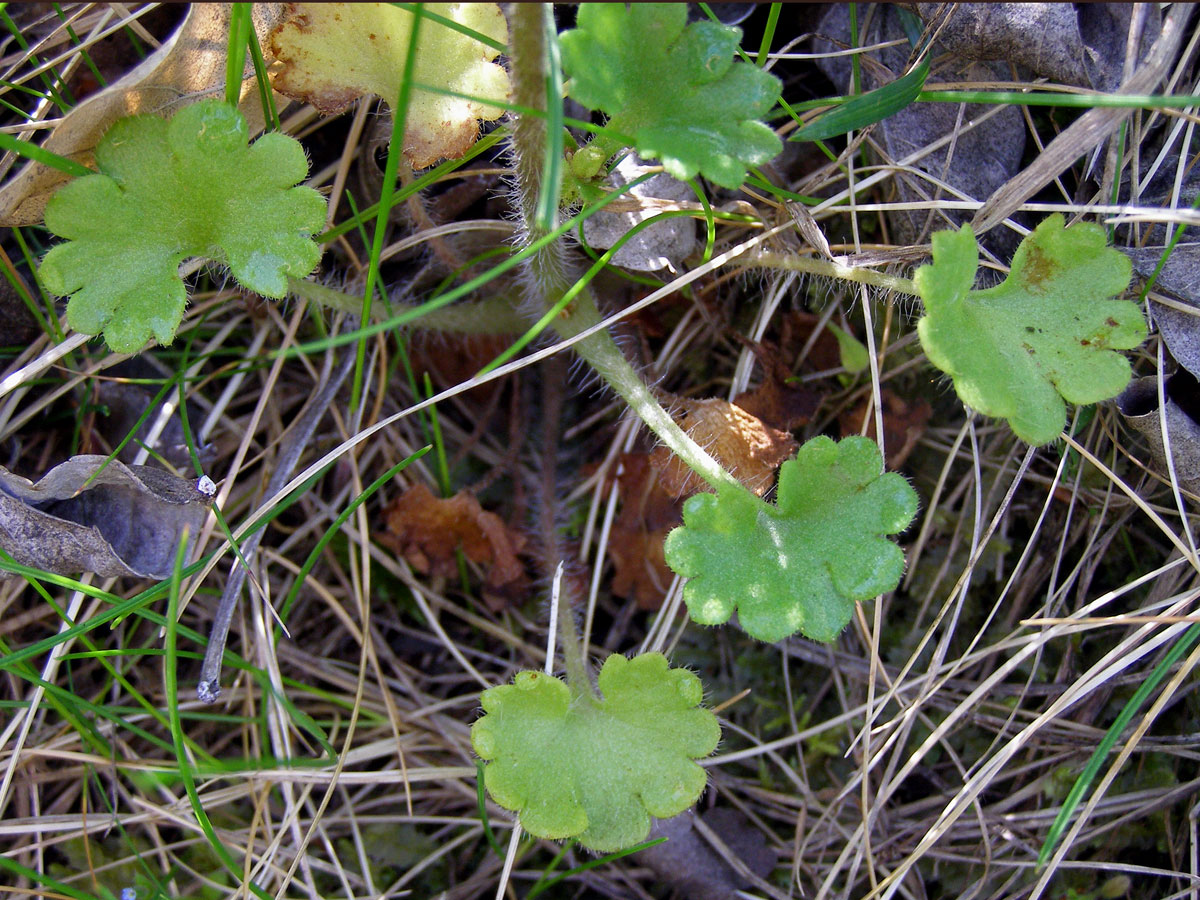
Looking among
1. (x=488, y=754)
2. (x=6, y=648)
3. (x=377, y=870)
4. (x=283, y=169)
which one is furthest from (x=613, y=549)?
(x=6, y=648)

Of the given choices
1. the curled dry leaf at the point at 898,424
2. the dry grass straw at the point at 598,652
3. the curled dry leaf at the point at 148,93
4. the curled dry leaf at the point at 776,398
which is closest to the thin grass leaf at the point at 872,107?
the dry grass straw at the point at 598,652

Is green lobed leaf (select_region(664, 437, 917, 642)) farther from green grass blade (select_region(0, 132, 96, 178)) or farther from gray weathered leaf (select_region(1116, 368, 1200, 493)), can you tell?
green grass blade (select_region(0, 132, 96, 178))

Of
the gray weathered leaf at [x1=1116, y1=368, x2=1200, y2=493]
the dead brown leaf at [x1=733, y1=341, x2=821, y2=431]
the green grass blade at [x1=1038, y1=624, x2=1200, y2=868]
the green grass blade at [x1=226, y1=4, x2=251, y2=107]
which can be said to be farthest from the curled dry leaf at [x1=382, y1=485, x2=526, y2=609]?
the gray weathered leaf at [x1=1116, y1=368, x2=1200, y2=493]

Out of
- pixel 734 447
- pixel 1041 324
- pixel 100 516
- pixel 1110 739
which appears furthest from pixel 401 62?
pixel 1110 739

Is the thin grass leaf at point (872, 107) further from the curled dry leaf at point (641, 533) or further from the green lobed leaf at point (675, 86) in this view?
the curled dry leaf at point (641, 533)

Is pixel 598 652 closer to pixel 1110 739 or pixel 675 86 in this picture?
pixel 1110 739

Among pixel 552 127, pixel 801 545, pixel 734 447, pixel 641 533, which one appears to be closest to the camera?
pixel 552 127
